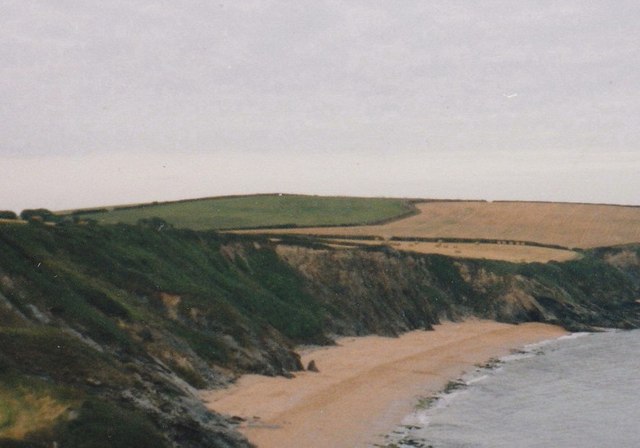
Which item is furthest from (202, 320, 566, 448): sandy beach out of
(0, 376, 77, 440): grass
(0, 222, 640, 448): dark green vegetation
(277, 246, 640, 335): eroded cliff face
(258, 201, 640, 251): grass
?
(258, 201, 640, 251): grass

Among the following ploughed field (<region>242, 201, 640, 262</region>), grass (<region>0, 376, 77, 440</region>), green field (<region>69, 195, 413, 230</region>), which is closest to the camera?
grass (<region>0, 376, 77, 440</region>)

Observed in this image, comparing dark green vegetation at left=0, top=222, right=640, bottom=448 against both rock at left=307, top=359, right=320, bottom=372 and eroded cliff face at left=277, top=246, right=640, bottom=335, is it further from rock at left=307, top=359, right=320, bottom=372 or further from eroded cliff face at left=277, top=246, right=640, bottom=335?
rock at left=307, top=359, right=320, bottom=372

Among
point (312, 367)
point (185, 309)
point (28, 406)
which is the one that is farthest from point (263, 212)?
point (28, 406)

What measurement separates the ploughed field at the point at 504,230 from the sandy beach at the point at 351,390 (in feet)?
99.3

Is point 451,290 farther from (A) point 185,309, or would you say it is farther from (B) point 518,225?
(B) point 518,225

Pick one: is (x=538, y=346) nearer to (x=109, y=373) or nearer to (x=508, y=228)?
(x=109, y=373)

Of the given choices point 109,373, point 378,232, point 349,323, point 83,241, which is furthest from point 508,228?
point 109,373

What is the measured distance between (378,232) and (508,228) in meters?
26.9

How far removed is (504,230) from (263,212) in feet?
119

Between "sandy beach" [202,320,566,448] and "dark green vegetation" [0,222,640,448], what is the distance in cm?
202

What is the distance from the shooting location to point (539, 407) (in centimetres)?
4991

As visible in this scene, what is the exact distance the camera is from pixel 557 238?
128500mm

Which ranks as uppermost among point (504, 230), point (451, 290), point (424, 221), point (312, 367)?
point (424, 221)

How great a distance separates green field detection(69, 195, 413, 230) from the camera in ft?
395
